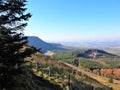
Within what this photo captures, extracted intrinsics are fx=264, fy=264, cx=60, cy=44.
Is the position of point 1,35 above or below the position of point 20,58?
above

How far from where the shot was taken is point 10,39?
71.7 feet

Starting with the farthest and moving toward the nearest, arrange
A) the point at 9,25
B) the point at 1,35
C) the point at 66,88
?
1. the point at 66,88
2. the point at 9,25
3. the point at 1,35

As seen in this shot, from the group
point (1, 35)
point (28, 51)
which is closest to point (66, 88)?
point (28, 51)

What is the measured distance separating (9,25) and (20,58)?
2965 mm

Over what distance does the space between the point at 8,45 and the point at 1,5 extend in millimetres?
3260

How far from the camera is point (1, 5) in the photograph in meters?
21.2

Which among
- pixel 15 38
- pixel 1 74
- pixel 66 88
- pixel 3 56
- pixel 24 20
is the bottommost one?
pixel 66 88

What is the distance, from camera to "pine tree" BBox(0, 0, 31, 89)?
68.6 feet

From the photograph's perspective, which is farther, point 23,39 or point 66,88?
point 66,88

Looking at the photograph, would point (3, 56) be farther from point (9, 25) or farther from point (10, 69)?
point (9, 25)

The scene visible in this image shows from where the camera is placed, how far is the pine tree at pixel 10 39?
2092 centimetres

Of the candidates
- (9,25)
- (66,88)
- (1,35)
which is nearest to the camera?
(1,35)

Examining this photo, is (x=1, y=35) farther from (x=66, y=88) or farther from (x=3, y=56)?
(x=66, y=88)

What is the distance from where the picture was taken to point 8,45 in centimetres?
2114
